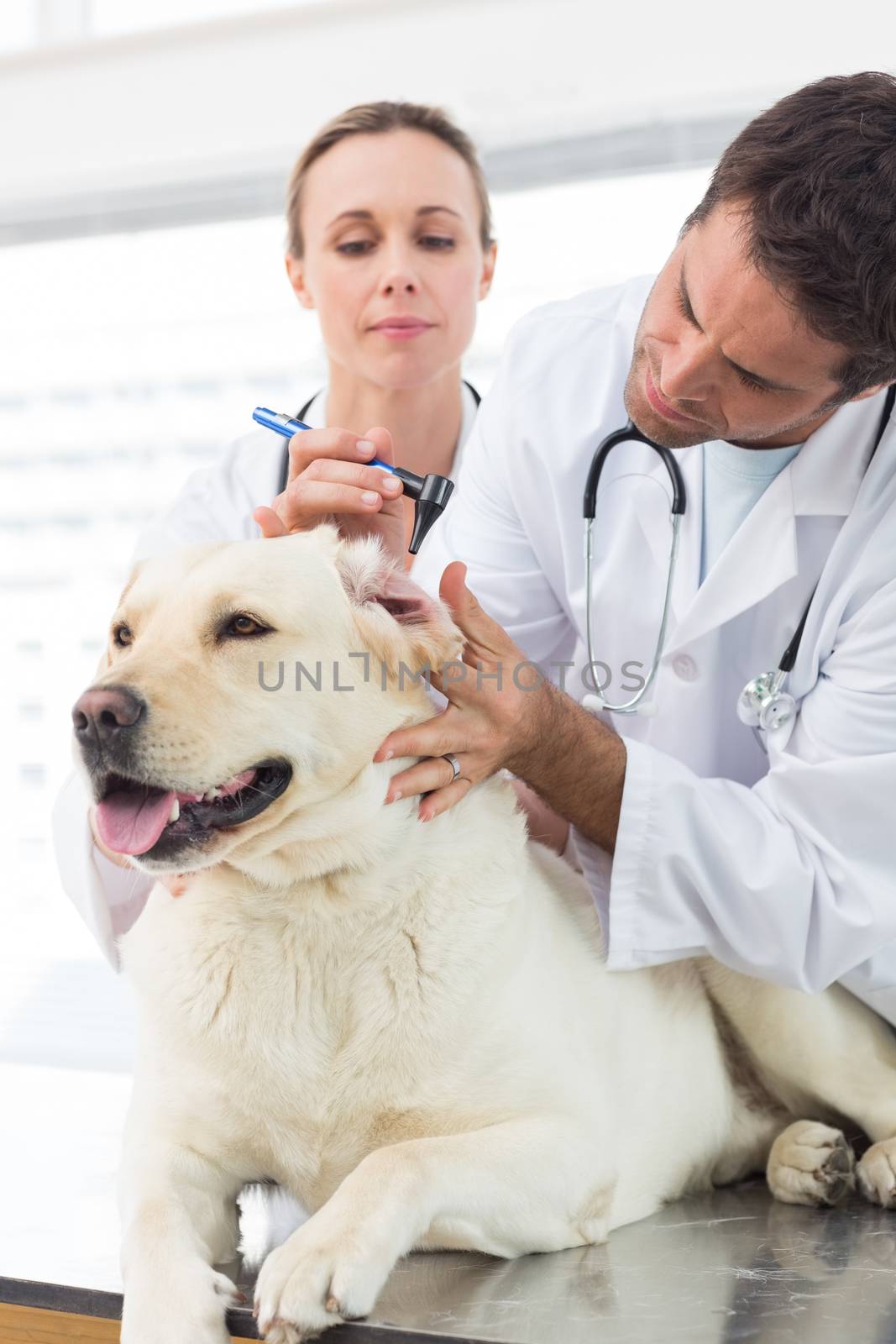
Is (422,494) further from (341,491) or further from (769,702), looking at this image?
(769,702)

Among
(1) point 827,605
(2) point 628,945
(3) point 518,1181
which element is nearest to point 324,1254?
(3) point 518,1181

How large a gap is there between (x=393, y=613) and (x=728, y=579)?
1.53ft

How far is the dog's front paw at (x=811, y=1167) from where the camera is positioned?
55.5 inches

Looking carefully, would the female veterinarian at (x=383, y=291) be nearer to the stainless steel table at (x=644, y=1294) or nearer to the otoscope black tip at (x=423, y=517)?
the otoscope black tip at (x=423, y=517)

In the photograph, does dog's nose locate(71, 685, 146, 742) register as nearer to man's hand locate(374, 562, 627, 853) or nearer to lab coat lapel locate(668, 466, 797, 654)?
man's hand locate(374, 562, 627, 853)

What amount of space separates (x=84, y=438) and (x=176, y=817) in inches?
114

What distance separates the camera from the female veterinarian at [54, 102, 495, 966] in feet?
6.62

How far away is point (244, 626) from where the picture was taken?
1.19m

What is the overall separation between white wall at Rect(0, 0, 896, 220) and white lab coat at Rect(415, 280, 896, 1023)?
1.56 meters

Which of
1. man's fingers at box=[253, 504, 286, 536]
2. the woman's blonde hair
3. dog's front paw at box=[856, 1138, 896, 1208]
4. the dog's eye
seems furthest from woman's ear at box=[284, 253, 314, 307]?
dog's front paw at box=[856, 1138, 896, 1208]

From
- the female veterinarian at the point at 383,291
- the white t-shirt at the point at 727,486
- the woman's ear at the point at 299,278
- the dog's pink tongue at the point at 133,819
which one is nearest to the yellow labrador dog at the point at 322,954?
the dog's pink tongue at the point at 133,819

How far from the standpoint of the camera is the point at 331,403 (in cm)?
219

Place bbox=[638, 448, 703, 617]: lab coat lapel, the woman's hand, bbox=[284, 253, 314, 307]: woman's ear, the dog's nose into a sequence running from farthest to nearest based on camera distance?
bbox=[284, 253, 314, 307]: woman's ear
bbox=[638, 448, 703, 617]: lab coat lapel
the woman's hand
the dog's nose

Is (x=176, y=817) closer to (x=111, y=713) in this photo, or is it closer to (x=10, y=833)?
(x=111, y=713)
